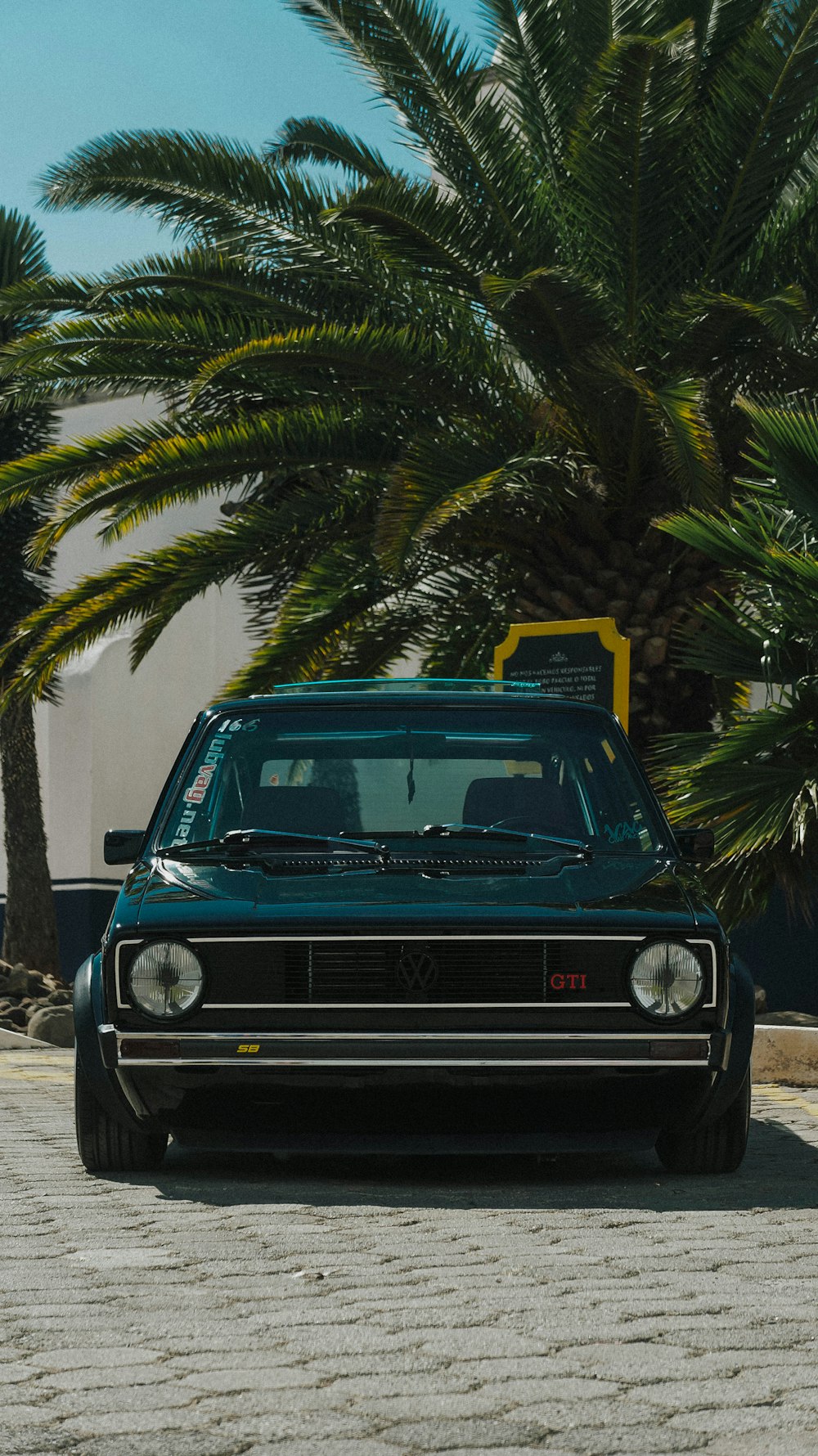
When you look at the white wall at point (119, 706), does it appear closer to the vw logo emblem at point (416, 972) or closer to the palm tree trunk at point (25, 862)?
the palm tree trunk at point (25, 862)

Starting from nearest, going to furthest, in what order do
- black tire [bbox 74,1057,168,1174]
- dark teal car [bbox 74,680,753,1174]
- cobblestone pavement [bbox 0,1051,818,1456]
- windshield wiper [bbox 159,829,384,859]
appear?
cobblestone pavement [bbox 0,1051,818,1456] → dark teal car [bbox 74,680,753,1174] → black tire [bbox 74,1057,168,1174] → windshield wiper [bbox 159,829,384,859]

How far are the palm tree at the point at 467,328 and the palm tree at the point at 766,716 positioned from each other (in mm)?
1300

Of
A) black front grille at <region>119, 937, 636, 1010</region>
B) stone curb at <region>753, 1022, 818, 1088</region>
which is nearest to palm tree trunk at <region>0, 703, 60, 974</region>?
stone curb at <region>753, 1022, 818, 1088</region>

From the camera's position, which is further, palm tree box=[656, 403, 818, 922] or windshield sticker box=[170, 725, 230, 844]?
palm tree box=[656, 403, 818, 922]

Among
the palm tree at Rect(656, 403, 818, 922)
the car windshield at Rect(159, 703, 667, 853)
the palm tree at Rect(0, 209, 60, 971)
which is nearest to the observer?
the car windshield at Rect(159, 703, 667, 853)

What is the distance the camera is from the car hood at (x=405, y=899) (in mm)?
5520

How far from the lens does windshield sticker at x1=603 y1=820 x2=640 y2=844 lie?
21.2 feet

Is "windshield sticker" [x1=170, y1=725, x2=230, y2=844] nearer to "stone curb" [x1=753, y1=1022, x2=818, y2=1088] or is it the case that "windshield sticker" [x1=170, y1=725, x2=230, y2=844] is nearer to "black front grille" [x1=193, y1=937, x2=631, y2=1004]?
"black front grille" [x1=193, y1=937, x2=631, y2=1004]

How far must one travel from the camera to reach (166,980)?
18.2 feet

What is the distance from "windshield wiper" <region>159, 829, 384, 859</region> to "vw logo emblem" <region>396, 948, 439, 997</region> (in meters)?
0.57

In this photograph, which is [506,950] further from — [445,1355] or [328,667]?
[328,667]

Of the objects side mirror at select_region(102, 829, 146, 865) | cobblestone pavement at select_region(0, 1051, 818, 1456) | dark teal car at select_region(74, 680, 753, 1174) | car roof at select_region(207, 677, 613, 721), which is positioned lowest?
cobblestone pavement at select_region(0, 1051, 818, 1456)

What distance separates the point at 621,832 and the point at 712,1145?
3.59ft

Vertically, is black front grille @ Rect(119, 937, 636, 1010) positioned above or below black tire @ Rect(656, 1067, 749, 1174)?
above
